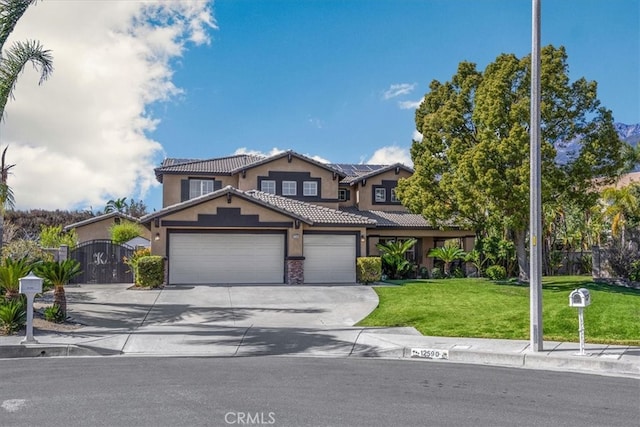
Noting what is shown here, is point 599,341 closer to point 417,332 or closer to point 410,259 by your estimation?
point 417,332

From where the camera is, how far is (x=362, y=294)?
22297 millimetres

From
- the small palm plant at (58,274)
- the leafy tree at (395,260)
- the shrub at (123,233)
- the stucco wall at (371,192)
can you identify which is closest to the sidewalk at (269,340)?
the small palm plant at (58,274)

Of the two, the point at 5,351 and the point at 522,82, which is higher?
the point at 522,82

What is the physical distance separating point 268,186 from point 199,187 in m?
3.87

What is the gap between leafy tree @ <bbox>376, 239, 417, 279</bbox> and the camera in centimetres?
3014

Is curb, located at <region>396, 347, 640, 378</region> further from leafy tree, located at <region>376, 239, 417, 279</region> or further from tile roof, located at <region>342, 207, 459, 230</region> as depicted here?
tile roof, located at <region>342, 207, 459, 230</region>

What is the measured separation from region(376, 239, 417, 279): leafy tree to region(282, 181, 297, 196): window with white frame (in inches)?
234

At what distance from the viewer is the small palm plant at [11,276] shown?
14766mm

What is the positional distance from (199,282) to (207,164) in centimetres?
1040

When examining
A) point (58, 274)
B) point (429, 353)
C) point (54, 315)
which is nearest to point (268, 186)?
point (58, 274)

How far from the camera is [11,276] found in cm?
1477

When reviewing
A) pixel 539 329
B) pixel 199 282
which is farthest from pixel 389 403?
pixel 199 282

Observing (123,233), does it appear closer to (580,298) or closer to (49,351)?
(49,351)

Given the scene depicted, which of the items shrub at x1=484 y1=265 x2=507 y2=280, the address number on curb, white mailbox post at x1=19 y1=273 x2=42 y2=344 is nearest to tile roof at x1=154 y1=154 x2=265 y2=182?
shrub at x1=484 y1=265 x2=507 y2=280
